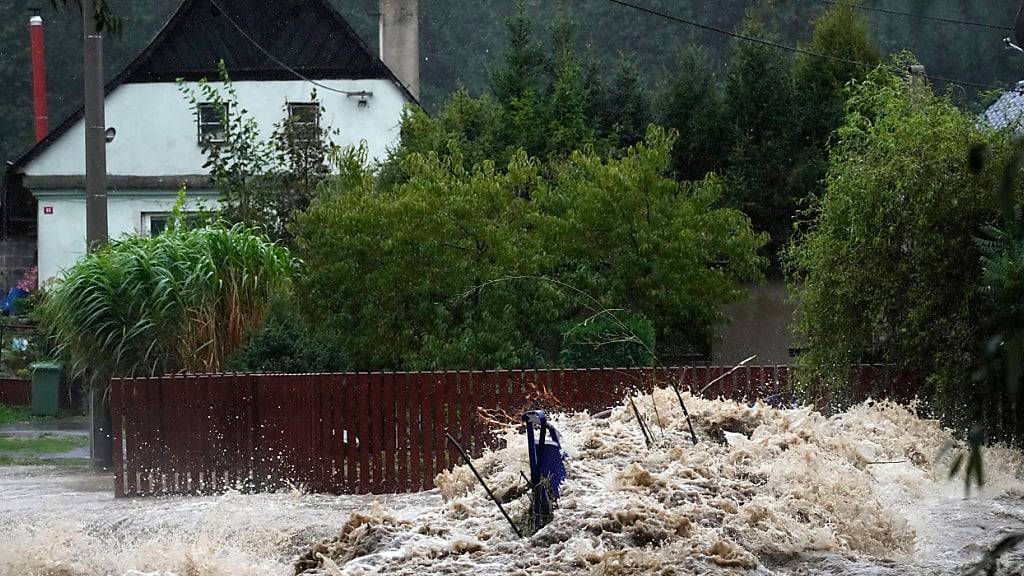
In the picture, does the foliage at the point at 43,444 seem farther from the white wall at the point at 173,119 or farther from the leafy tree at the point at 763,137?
the leafy tree at the point at 763,137

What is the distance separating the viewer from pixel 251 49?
3412 centimetres

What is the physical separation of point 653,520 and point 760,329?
49.2 feet

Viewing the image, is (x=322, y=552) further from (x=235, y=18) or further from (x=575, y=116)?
(x=235, y=18)

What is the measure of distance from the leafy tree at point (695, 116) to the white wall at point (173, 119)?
709 cm

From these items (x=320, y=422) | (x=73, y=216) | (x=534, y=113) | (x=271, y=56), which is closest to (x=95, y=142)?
(x=320, y=422)

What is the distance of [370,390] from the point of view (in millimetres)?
14953

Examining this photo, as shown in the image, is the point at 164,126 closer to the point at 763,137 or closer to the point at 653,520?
the point at 763,137

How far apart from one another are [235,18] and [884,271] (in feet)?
80.8

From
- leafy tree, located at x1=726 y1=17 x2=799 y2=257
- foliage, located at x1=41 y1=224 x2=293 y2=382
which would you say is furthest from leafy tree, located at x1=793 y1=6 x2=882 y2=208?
foliage, located at x1=41 y1=224 x2=293 y2=382

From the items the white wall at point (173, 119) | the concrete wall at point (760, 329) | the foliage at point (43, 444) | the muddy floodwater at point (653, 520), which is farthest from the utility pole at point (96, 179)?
the white wall at point (173, 119)

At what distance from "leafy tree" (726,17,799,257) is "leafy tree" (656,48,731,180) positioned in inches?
15.8

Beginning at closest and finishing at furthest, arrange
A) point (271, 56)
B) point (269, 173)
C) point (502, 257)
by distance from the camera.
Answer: point (502, 257) < point (269, 173) < point (271, 56)

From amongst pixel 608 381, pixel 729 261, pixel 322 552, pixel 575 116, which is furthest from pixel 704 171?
pixel 322 552

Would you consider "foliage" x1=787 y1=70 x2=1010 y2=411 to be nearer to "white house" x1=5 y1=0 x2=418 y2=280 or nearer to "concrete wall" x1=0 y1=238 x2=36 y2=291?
"white house" x1=5 y1=0 x2=418 y2=280
